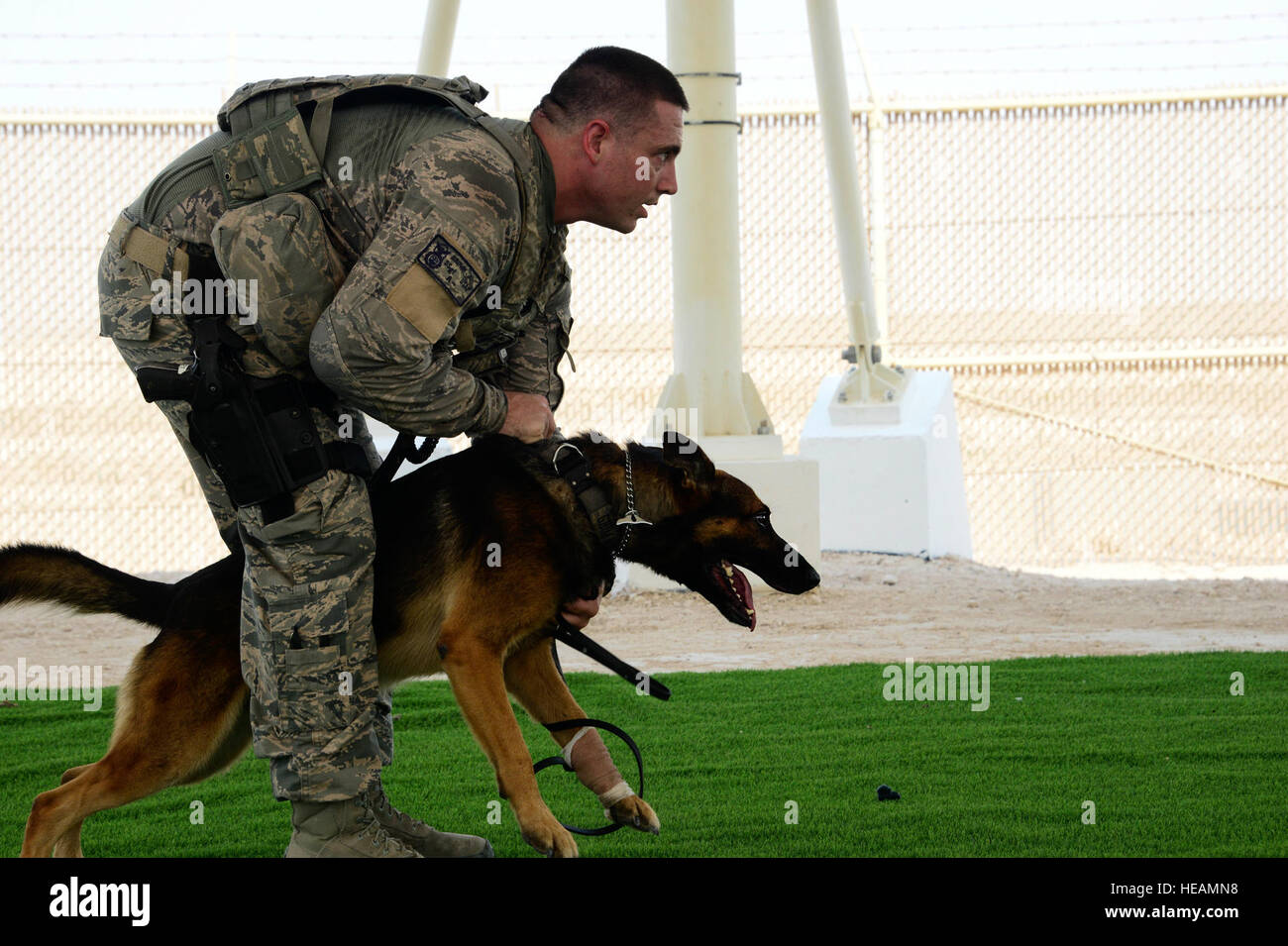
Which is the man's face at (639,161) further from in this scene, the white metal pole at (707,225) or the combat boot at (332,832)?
the white metal pole at (707,225)

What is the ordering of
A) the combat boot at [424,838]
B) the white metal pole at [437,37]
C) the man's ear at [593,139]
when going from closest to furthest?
the man's ear at [593,139] < the combat boot at [424,838] < the white metal pole at [437,37]

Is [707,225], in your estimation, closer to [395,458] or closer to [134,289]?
[395,458]

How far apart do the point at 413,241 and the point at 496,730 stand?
3.69 feet

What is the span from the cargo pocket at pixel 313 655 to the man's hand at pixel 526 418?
55 centimetres

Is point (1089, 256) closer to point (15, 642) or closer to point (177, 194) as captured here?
point (15, 642)

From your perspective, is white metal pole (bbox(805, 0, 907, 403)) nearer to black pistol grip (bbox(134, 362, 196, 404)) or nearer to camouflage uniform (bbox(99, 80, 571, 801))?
camouflage uniform (bbox(99, 80, 571, 801))

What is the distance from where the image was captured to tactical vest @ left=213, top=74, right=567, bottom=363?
290cm

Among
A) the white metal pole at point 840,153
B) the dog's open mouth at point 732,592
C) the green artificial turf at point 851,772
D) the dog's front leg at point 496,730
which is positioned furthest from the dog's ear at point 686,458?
the white metal pole at point 840,153

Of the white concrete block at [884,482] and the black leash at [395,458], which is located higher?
the white concrete block at [884,482]

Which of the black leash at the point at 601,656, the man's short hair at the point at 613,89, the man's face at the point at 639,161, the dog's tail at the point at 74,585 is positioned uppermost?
the man's short hair at the point at 613,89

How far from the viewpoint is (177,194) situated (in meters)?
3.01

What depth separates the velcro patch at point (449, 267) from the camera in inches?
105

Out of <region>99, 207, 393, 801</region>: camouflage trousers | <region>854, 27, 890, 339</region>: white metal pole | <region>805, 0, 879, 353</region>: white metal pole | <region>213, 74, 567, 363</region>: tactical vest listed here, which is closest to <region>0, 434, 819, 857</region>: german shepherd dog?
<region>99, 207, 393, 801</region>: camouflage trousers
